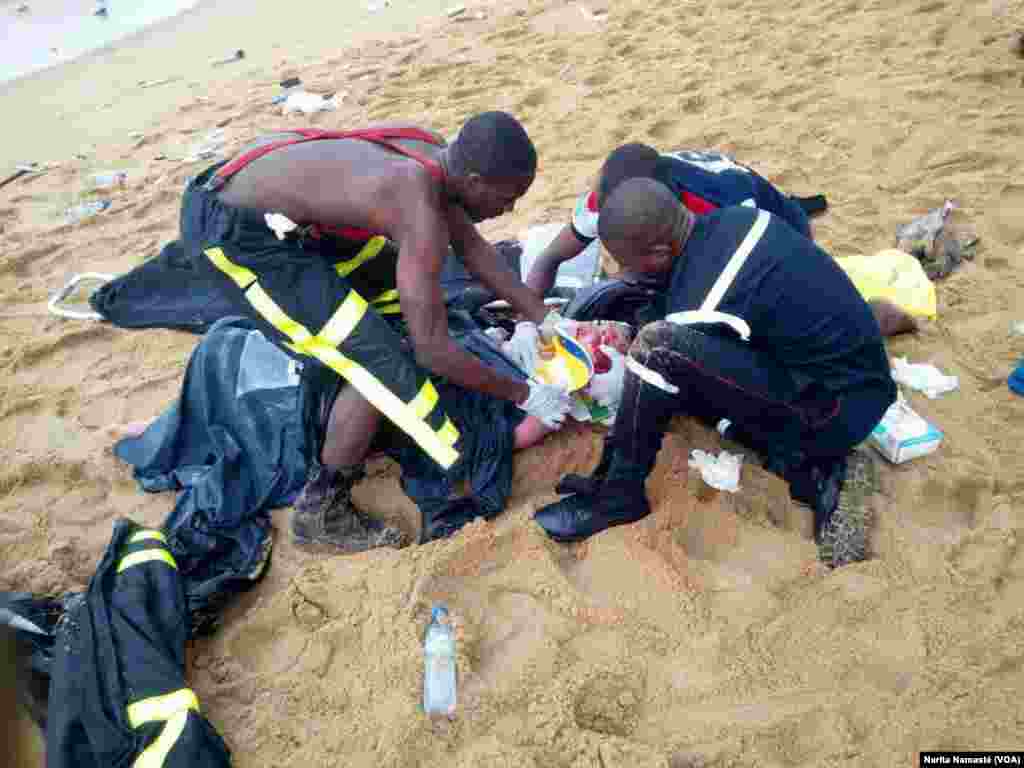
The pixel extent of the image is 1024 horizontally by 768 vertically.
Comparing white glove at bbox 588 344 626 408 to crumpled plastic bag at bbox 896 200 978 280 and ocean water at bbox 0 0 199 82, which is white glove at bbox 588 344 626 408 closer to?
crumpled plastic bag at bbox 896 200 978 280

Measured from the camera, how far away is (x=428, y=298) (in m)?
2.11

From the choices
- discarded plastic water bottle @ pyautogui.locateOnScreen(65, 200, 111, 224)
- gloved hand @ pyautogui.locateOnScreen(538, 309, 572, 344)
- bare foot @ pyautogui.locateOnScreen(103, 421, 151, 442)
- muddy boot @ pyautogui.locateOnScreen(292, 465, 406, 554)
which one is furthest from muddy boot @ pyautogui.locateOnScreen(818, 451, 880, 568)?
discarded plastic water bottle @ pyautogui.locateOnScreen(65, 200, 111, 224)

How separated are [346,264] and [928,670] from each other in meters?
2.03

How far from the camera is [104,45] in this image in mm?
8977

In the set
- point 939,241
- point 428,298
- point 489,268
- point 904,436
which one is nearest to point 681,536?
point 904,436

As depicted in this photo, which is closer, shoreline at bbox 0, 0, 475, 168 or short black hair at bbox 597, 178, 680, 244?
short black hair at bbox 597, 178, 680, 244

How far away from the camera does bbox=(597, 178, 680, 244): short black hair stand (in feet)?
6.46

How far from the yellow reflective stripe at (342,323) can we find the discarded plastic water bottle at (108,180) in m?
3.69

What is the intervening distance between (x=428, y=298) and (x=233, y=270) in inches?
26.9

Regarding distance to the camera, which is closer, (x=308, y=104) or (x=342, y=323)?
(x=342, y=323)

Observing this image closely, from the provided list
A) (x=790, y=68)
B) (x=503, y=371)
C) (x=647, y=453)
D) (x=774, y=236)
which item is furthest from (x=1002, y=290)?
(x=790, y=68)

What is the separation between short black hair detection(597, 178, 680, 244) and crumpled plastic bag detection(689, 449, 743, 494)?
29.7 inches

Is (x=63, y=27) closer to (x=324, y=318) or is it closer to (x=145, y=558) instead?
(x=324, y=318)

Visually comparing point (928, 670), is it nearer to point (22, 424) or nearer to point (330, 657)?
point (330, 657)
